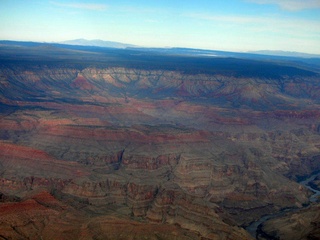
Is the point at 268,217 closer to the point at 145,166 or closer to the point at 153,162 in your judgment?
the point at 153,162

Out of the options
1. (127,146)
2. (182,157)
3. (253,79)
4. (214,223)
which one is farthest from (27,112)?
(253,79)

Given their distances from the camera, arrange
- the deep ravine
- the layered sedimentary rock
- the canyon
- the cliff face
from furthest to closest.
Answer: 1. the deep ravine
2. the layered sedimentary rock
3. the cliff face
4. the canyon

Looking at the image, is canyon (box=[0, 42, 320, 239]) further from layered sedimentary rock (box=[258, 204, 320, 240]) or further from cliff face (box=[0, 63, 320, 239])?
layered sedimentary rock (box=[258, 204, 320, 240])

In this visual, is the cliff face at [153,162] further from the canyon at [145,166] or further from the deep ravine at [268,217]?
the deep ravine at [268,217]

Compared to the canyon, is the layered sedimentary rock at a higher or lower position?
lower

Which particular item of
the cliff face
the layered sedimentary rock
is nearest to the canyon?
the cliff face

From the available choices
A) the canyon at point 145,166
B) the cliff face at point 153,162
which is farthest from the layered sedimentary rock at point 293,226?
the cliff face at point 153,162

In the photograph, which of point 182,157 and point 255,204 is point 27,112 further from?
point 255,204

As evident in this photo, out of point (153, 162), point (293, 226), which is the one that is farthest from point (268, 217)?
point (153, 162)
